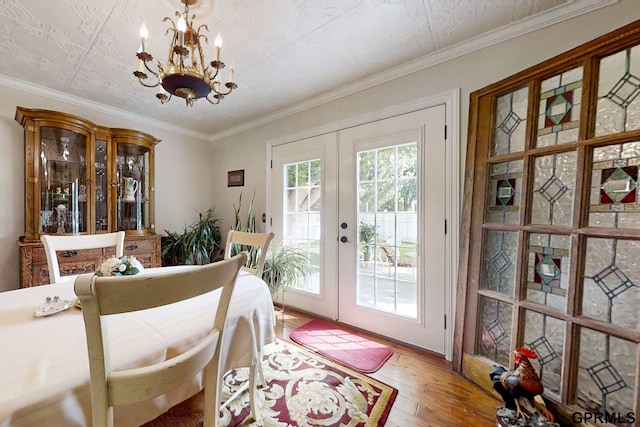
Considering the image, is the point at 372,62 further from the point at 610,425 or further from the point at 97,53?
the point at 610,425

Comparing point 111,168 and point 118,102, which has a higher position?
point 118,102

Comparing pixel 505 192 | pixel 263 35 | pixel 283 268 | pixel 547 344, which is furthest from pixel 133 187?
pixel 547 344

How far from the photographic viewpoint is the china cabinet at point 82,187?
7.14 feet

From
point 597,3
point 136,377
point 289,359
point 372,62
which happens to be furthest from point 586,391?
point 372,62

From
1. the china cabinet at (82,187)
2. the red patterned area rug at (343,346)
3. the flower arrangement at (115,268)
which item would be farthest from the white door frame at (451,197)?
the china cabinet at (82,187)

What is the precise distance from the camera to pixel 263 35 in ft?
5.70

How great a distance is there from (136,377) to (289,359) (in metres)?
1.43

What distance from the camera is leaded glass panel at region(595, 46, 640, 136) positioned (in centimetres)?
118

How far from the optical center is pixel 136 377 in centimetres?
65

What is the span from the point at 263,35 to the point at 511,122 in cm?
172

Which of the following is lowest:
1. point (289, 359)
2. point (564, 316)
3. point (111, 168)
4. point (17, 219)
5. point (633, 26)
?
point (289, 359)

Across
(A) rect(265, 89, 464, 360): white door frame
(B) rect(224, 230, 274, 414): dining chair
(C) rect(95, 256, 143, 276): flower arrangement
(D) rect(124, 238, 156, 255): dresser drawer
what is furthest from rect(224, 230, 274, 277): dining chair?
(D) rect(124, 238, 156, 255): dresser drawer

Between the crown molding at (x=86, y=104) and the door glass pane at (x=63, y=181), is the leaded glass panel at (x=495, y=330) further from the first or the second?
the crown molding at (x=86, y=104)

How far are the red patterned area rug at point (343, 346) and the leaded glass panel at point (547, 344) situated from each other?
36.1 inches
